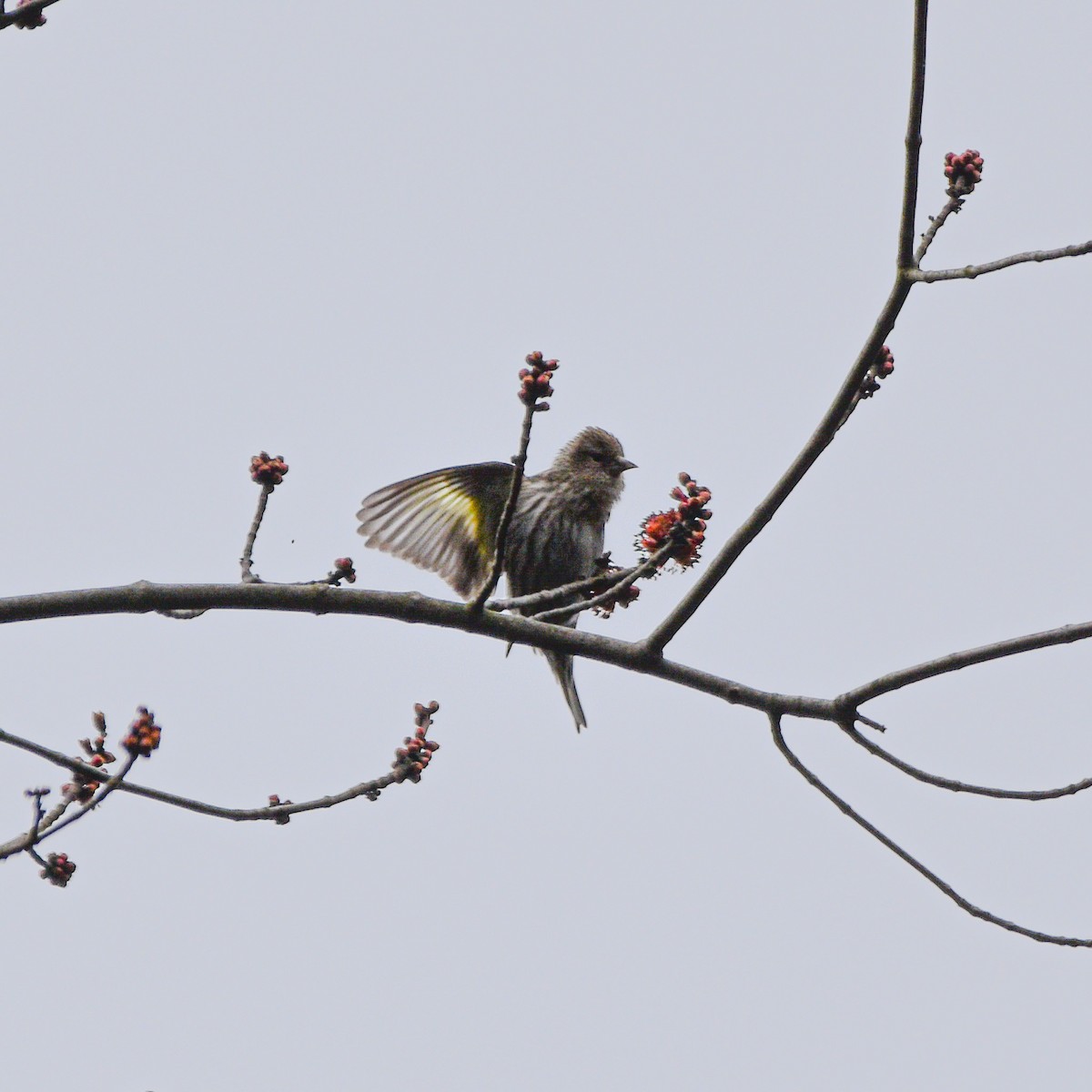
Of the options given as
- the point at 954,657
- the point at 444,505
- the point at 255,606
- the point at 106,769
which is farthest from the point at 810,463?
the point at 444,505

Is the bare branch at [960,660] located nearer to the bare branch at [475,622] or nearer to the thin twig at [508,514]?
the bare branch at [475,622]

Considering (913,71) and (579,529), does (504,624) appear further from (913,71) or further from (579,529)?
(579,529)

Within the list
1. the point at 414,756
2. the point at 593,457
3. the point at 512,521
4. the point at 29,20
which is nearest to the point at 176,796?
the point at 414,756

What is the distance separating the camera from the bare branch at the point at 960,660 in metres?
3.79

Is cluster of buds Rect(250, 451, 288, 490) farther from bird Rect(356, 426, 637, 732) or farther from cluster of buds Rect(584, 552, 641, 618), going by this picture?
bird Rect(356, 426, 637, 732)

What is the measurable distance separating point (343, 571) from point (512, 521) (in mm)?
2138

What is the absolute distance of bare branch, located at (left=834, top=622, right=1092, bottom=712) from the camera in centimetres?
379

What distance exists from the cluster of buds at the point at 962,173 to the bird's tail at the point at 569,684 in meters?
4.19

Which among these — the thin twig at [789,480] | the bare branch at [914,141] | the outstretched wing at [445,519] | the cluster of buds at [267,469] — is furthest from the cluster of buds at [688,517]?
the outstretched wing at [445,519]

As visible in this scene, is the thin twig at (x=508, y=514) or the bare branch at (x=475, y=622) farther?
the bare branch at (x=475, y=622)

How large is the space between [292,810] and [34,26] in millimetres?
2429

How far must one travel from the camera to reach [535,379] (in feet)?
12.2

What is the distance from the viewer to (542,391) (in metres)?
3.74

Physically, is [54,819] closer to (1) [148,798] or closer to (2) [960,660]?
(1) [148,798]
